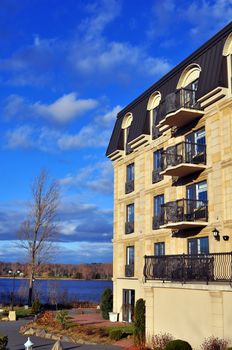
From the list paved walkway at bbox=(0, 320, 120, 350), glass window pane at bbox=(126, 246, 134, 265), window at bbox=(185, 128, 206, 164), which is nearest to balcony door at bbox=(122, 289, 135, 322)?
glass window pane at bbox=(126, 246, 134, 265)

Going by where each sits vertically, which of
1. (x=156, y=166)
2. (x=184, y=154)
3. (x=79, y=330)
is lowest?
(x=79, y=330)

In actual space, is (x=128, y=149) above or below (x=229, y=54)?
below

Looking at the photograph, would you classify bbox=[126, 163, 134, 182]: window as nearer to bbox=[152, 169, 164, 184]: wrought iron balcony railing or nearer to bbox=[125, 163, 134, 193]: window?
bbox=[125, 163, 134, 193]: window

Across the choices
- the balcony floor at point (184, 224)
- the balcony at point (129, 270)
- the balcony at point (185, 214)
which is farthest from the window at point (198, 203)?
the balcony at point (129, 270)

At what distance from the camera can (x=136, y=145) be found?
30.6 m

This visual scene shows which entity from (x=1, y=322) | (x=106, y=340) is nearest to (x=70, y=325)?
(x=106, y=340)

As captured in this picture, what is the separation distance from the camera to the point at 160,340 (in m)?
19.0

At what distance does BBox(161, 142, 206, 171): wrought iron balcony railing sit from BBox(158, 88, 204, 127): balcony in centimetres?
128

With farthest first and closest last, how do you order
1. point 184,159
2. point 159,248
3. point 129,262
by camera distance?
1. point 129,262
2. point 159,248
3. point 184,159

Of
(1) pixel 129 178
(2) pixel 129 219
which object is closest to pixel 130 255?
(2) pixel 129 219

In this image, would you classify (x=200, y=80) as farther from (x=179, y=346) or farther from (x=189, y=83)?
(x=179, y=346)

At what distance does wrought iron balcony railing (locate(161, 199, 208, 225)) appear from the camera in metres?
23.1

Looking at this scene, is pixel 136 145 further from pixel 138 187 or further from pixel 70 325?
pixel 70 325

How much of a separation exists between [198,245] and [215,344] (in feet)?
25.0
